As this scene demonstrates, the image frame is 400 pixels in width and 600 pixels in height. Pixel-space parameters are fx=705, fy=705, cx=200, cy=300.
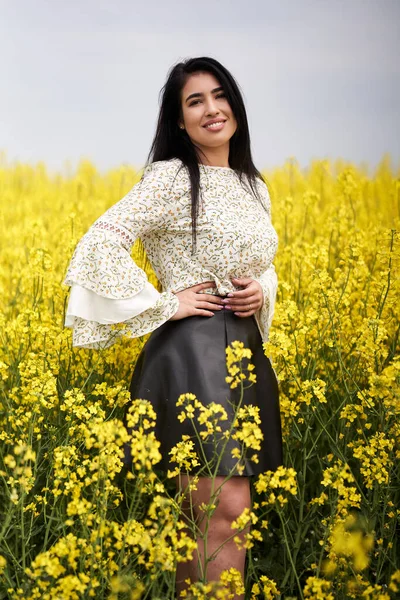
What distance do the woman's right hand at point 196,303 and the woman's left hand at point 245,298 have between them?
0.11 feet

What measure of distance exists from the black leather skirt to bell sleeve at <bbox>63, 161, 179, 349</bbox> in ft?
0.26

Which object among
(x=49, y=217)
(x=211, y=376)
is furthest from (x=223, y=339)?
(x=49, y=217)

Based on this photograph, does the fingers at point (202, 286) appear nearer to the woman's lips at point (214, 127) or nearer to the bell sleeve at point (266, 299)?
the bell sleeve at point (266, 299)

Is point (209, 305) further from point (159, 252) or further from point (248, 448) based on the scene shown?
point (248, 448)

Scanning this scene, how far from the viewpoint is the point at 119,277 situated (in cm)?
194

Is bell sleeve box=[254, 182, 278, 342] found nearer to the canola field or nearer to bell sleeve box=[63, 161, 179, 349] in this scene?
the canola field

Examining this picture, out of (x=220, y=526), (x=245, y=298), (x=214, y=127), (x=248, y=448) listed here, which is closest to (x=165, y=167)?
(x=214, y=127)

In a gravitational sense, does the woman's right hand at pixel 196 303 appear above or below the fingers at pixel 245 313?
above

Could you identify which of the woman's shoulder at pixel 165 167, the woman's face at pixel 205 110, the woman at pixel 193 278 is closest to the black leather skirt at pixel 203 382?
the woman at pixel 193 278

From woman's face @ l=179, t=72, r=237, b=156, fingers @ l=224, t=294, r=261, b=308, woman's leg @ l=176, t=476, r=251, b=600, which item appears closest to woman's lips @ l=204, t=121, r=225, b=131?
woman's face @ l=179, t=72, r=237, b=156

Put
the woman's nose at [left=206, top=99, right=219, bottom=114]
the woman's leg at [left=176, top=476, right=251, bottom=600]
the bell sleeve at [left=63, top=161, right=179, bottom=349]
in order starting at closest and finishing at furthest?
1. the woman's leg at [left=176, top=476, right=251, bottom=600]
2. the bell sleeve at [left=63, top=161, right=179, bottom=349]
3. the woman's nose at [left=206, top=99, right=219, bottom=114]

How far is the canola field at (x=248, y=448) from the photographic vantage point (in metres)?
1.57

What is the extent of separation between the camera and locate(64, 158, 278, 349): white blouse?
1.95 m

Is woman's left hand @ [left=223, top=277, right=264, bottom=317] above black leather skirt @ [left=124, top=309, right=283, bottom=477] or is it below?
above
